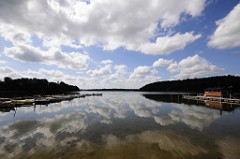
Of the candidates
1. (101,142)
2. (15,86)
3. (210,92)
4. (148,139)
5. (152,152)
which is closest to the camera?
(152,152)

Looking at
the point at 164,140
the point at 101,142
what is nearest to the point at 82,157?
the point at 101,142

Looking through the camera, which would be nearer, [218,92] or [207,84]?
[218,92]

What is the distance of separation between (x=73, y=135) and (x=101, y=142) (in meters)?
3.28

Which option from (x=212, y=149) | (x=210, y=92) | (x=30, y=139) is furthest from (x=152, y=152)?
(x=210, y=92)

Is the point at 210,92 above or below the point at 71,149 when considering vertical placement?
above

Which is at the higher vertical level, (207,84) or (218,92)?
(207,84)

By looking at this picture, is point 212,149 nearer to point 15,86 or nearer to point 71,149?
point 71,149

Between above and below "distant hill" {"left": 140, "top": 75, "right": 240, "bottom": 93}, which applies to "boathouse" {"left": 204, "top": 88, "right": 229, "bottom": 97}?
below

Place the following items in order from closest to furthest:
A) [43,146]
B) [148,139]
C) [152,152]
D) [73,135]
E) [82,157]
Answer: [82,157], [152,152], [43,146], [148,139], [73,135]

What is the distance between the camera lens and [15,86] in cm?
13000

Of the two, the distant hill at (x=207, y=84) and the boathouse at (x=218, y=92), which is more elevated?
the distant hill at (x=207, y=84)

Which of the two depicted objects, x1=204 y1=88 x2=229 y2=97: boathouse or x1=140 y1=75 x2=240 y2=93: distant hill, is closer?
x1=204 y1=88 x2=229 y2=97: boathouse

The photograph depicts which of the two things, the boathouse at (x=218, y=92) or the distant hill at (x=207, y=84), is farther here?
the distant hill at (x=207, y=84)

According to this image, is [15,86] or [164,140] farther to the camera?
[15,86]
